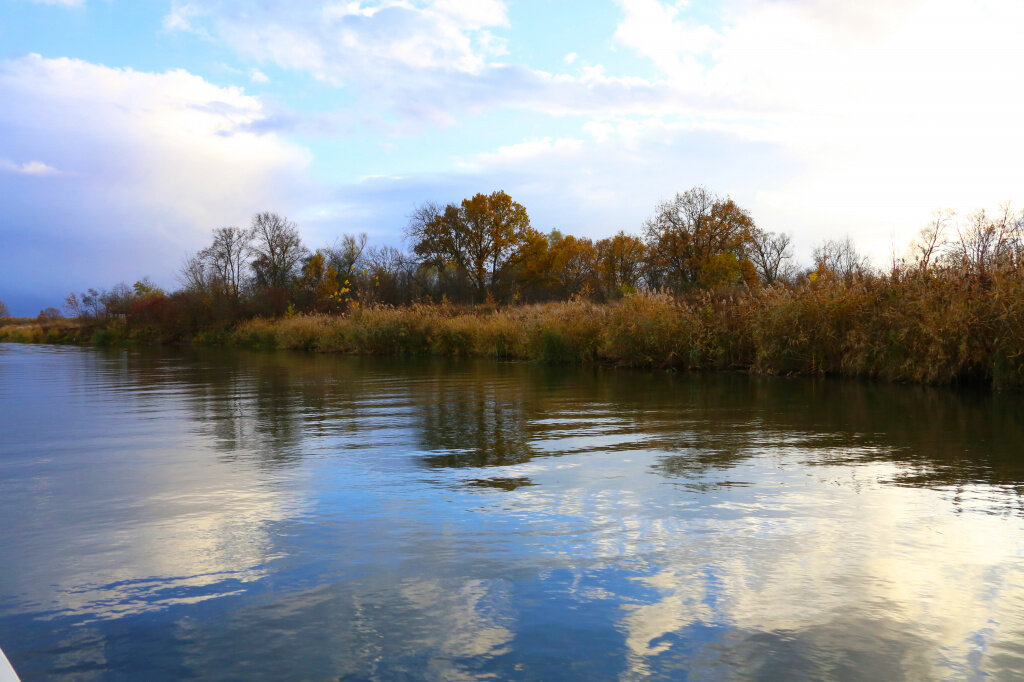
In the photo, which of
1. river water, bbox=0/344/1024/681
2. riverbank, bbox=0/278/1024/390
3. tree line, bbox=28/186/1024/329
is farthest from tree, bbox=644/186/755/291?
river water, bbox=0/344/1024/681

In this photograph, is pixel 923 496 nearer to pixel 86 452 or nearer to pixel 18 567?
pixel 18 567

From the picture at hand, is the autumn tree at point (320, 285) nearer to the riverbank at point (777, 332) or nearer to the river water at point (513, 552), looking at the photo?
the riverbank at point (777, 332)

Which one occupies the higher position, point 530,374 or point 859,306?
point 859,306

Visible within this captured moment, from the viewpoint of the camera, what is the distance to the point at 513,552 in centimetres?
422

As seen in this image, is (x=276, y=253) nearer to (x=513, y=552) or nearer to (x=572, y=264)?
(x=572, y=264)

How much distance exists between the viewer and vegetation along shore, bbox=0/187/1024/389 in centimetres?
1498

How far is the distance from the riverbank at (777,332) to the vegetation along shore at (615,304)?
4 centimetres

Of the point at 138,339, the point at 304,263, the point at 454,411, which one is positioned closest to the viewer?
the point at 454,411

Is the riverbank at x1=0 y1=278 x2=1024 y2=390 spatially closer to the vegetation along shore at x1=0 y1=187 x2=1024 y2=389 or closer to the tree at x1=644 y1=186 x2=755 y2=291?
the vegetation along shore at x1=0 y1=187 x2=1024 y2=389

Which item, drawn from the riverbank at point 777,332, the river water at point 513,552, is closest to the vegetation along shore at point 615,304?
the riverbank at point 777,332

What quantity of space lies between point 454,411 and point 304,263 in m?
53.9

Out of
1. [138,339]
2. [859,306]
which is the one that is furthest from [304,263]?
[859,306]

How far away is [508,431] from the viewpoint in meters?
9.12

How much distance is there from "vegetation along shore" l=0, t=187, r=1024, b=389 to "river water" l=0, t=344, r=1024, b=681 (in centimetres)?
666
